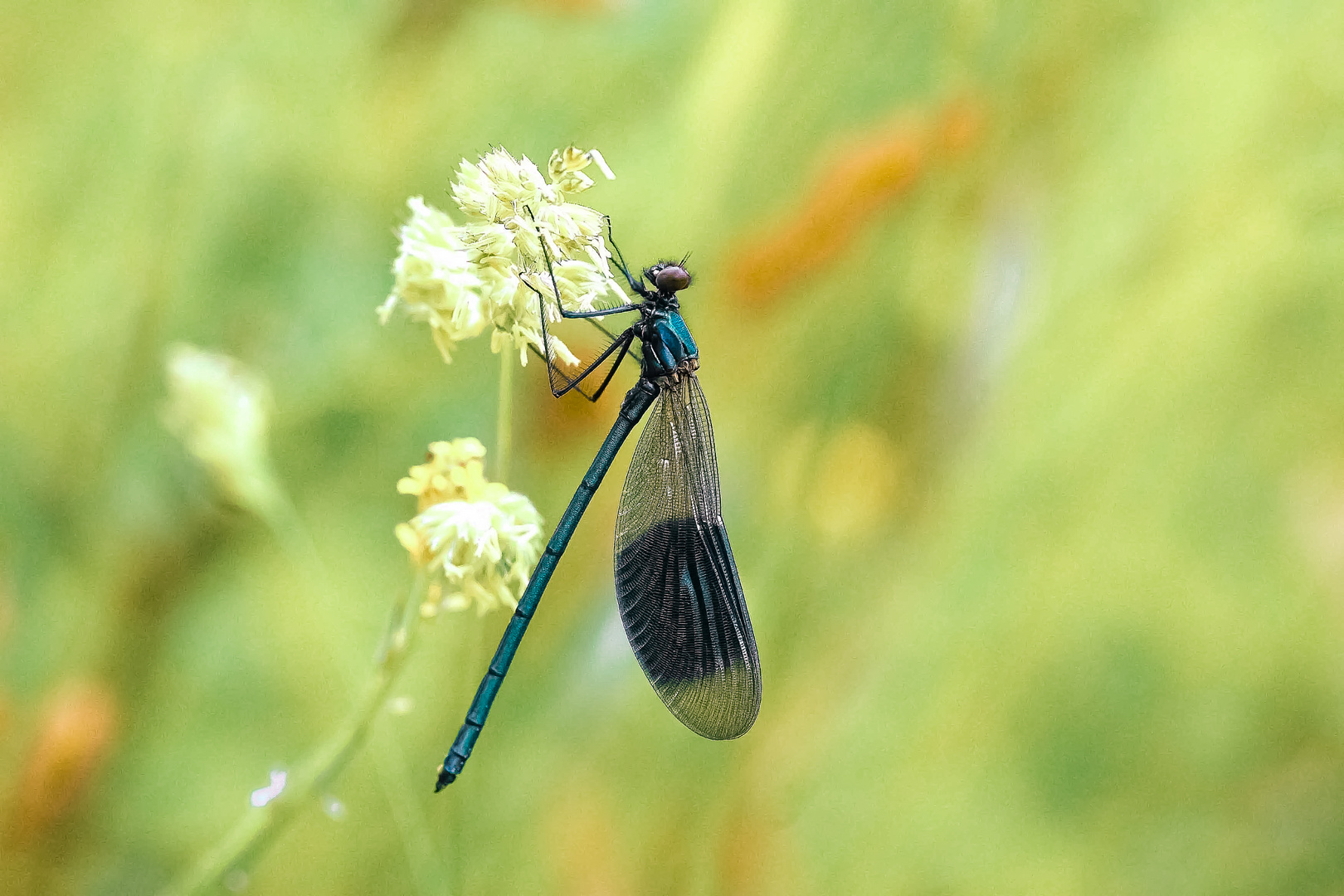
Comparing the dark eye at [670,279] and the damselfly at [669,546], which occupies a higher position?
the dark eye at [670,279]

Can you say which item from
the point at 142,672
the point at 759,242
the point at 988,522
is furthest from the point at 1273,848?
the point at 142,672

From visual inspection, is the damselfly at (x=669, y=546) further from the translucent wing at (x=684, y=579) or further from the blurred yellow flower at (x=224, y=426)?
the blurred yellow flower at (x=224, y=426)

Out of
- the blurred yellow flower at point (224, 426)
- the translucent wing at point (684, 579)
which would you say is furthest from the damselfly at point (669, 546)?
the blurred yellow flower at point (224, 426)

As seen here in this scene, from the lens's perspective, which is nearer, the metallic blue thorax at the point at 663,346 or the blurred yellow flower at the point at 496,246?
the blurred yellow flower at the point at 496,246

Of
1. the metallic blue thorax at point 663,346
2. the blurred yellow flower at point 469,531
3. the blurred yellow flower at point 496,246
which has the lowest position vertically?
the blurred yellow flower at point 469,531

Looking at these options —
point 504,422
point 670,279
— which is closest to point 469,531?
point 504,422

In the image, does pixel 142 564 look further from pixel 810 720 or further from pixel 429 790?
pixel 810 720

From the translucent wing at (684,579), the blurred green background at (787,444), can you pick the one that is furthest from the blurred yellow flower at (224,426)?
the translucent wing at (684,579)

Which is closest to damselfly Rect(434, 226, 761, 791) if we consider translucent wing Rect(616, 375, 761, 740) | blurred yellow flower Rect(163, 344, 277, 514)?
translucent wing Rect(616, 375, 761, 740)
